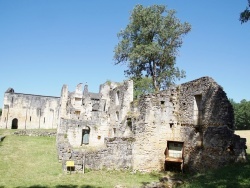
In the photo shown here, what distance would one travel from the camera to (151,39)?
3142 cm

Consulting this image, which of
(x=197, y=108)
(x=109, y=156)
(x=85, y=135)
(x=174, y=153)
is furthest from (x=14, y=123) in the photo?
(x=197, y=108)

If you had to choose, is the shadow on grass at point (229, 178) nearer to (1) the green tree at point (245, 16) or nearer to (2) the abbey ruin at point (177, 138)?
(2) the abbey ruin at point (177, 138)

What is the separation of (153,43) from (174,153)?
51.0ft

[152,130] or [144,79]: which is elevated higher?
[144,79]

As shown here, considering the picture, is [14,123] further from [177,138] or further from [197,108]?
[197,108]

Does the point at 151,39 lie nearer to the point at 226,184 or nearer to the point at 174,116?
the point at 174,116

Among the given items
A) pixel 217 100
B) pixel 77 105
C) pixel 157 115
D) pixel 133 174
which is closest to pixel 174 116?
pixel 157 115

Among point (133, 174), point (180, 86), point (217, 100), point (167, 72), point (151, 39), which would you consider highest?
point (151, 39)

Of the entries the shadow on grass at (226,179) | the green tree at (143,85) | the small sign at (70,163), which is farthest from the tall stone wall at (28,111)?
the shadow on grass at (226,179)

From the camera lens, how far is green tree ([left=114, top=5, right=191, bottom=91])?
3041 centimetres

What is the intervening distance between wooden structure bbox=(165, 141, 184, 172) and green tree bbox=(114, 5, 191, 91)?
534 inches

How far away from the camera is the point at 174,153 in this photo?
1814 cm

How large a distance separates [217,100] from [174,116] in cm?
371

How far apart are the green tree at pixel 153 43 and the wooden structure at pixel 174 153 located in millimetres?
13570
